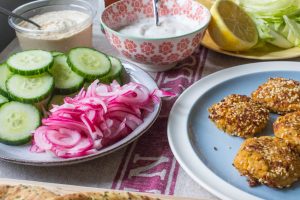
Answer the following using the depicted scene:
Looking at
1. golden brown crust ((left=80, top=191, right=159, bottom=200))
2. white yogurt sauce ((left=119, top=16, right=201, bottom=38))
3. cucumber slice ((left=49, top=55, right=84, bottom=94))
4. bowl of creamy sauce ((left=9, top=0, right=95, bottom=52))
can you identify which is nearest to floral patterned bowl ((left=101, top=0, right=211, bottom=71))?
white yogurt sauce ((left=119, top=16, right=201, bottom=38))

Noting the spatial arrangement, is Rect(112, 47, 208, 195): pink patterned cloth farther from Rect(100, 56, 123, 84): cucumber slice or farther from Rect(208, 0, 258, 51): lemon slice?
Rect(208, 0, 258, 51): lemon slice

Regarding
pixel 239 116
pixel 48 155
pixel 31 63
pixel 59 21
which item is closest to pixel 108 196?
pixel 48 155

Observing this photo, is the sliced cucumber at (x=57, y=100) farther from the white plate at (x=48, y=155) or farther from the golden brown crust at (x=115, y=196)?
the golden brown crust at (x=115, y=196)

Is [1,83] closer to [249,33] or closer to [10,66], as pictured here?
[10,66]

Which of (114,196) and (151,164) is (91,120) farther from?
(114,196)

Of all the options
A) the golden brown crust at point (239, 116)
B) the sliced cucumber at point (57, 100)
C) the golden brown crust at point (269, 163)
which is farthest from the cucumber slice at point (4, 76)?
the golden brown crust at point (269, 163)
